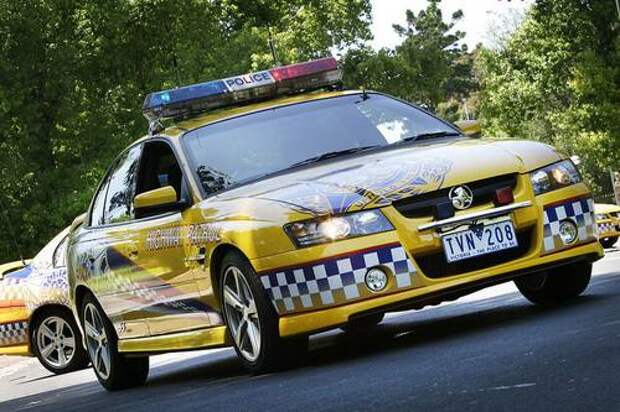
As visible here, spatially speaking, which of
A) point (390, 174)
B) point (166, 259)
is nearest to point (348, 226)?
point (390, 174)

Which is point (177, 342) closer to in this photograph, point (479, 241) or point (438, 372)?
point (479, 241)

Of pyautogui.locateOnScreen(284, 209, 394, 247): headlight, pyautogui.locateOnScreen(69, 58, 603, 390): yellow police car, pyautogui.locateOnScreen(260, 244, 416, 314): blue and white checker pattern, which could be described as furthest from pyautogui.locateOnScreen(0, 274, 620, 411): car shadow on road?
pyautogui.locateOnScreen(284, 209, 394, 247): headlight

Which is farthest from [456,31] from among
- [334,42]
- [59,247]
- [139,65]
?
[59,247]

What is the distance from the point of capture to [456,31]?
106 m

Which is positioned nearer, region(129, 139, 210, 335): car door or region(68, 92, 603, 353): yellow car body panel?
region(68, 92, 603, 353): yellow car body panel

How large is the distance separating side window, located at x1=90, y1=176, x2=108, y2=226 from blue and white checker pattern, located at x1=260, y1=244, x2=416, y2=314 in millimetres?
2823

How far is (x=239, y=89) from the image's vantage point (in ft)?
33.2

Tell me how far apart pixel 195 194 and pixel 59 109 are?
28186mm

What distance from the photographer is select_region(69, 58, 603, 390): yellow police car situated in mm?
7758

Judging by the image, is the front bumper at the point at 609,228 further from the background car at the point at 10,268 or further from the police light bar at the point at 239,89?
the police light bar at the point at 239,89

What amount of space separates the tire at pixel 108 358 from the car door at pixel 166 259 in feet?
2.23

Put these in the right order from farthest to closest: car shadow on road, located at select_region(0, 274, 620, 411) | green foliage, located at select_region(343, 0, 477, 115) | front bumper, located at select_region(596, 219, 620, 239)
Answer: green foliage, located at select_region(343, 0, 477, 115)
front bumper, located at select_region(596, 219, 620, 239)
car shadow on road, located at select_region(0, 274, 620, 411)

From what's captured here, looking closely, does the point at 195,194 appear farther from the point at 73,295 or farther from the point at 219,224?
the point at 73,295

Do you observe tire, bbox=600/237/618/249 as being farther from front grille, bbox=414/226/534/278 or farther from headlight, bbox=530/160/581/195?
front grille, bbox=414/226/534/278
